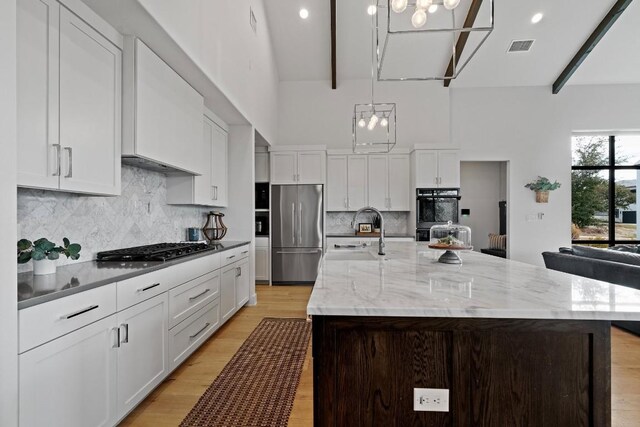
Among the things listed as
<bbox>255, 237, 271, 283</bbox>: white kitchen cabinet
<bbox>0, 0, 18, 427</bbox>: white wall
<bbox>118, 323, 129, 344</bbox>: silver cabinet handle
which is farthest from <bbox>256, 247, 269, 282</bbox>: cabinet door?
<bbox>0, 0, 18, 427</bbox>: white wall

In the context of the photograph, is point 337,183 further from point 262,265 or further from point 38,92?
point 38,92

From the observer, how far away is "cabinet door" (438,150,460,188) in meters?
5.73

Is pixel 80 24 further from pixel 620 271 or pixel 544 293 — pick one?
pixel 620 271

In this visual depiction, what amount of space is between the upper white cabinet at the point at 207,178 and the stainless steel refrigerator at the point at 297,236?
1602 mm

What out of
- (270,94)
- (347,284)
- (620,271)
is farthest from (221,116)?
(620,271)

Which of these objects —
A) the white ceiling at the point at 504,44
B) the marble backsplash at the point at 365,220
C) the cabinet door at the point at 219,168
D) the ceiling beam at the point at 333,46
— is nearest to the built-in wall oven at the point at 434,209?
the marble backsplash at the point at 365,220

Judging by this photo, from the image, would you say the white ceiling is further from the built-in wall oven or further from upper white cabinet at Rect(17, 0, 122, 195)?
upper white cabinet at Rect(17, 0, 122, 195)

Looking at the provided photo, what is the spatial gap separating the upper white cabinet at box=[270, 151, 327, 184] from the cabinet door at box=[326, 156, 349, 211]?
0.78 ft

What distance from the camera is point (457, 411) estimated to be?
3.91 feet

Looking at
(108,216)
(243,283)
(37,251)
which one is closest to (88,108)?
(37,251)

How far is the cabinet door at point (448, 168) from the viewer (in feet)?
18.8

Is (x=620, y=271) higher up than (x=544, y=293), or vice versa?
(x=544, y=293)

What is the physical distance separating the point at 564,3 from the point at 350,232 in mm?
4873

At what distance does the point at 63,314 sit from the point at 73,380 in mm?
313
